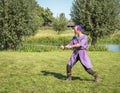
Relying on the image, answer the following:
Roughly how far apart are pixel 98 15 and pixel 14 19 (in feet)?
32.9

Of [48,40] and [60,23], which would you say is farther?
[60,23]

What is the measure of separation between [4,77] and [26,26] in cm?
1649

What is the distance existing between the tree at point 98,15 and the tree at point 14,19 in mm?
6689

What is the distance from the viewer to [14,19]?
89.2 feet

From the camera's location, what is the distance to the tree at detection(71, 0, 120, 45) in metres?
31.5

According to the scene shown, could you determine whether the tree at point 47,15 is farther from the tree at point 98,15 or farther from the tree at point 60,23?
the tree at point 98,15

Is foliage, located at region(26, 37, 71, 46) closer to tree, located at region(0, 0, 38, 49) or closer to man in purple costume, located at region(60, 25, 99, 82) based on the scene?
tree, located at region(0, 0, 38, 49)

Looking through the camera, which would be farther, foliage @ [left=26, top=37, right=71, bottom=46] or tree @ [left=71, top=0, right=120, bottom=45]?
foliage @ [left=26, top=37, right=71, bottom=46]

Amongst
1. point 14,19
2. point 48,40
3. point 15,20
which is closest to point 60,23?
point 48,40

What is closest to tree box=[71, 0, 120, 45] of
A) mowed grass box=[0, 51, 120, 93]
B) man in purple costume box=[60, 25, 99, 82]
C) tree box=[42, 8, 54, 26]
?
mowed grass box=[0, 51, 120, 93]

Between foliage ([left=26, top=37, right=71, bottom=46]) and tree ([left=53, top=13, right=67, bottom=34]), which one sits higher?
tree ([left=53, top=13, right=67, bottom=34])

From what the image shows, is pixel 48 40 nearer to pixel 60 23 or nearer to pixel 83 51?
pixel 60 23

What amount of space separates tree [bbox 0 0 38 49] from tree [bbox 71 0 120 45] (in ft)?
21.9

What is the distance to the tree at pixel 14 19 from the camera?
2714 cm
